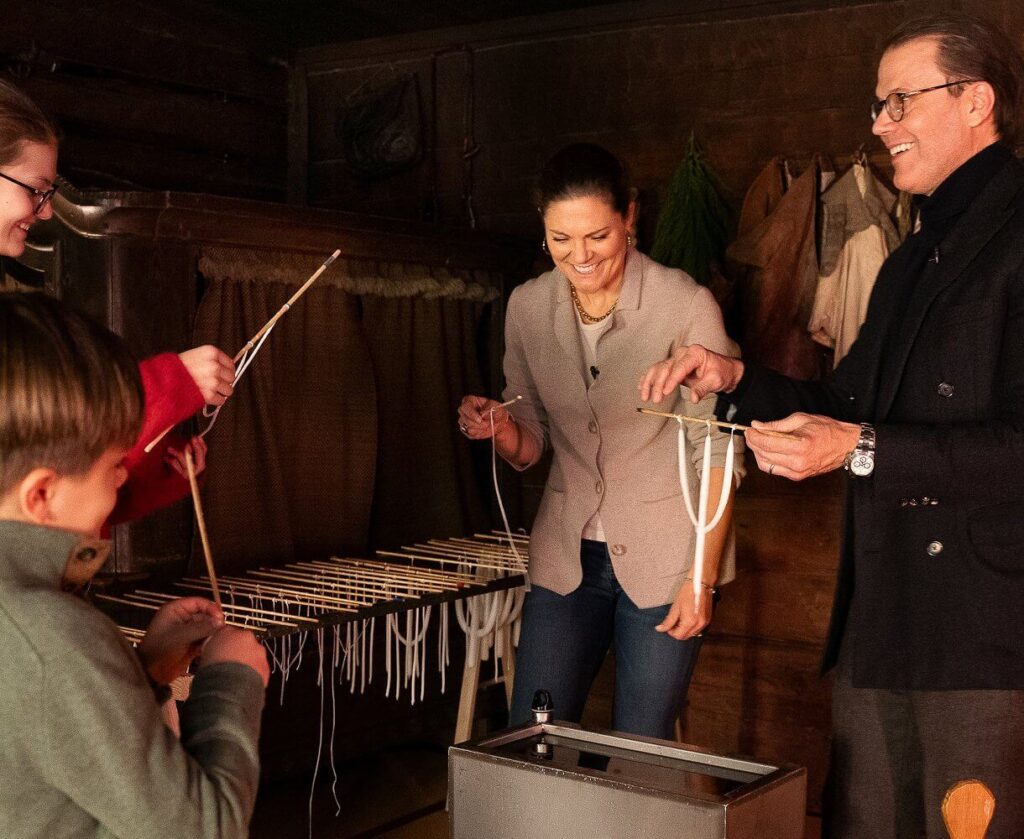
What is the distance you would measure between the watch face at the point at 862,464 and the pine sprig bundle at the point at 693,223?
201cm

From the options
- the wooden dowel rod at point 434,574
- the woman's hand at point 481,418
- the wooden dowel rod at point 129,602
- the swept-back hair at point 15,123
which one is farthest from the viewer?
the wooden dowel rod at point 434,574

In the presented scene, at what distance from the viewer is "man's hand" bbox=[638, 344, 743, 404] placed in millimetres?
2459

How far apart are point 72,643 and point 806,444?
1.26m

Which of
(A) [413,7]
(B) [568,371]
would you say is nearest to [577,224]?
(B) [568,371]

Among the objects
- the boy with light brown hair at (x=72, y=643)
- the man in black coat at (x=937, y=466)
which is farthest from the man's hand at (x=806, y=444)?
the boy with light brown hair at (x=72, y=643)

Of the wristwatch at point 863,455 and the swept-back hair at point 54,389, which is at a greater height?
the swept-back hair at point 54,389

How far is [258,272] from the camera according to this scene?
3.72 meters

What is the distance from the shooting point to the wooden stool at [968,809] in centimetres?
155

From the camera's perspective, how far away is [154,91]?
14.6 ft

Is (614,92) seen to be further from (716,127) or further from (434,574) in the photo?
(434,574)

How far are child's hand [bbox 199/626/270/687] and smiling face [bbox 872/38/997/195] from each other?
1430 millimetres

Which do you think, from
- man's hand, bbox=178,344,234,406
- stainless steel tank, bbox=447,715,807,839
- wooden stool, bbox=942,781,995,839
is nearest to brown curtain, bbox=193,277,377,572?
man's hand, bbox=178,344,234,406

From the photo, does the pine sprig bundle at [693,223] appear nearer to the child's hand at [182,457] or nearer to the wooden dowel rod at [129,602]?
the wooden dowel rod at [129,602]

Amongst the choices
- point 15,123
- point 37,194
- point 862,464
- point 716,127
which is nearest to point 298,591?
point 37,194
